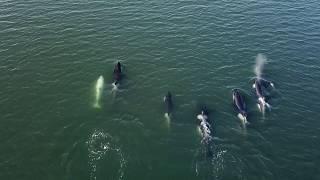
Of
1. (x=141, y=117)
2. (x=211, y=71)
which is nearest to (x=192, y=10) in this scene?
(x=211, y=71)

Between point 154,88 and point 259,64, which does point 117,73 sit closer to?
point 154,88

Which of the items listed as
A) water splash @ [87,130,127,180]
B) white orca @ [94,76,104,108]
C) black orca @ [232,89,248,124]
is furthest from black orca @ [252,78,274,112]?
white orca @ [94,76,104,108]

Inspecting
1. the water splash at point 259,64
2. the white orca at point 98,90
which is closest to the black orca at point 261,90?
the water splash at point 259,64

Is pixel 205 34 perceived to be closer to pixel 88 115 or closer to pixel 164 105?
pixel 164 105

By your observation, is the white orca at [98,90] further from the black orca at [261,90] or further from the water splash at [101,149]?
the black orca at [261,90]

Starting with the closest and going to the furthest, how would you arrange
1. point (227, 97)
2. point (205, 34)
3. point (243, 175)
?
point (243, 175)
point (227, 97)
point (205, 34)

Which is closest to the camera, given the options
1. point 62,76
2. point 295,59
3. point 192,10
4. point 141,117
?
point 141,117

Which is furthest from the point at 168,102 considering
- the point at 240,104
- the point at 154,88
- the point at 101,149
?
the point at 101,149

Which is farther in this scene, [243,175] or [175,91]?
[175,91]
